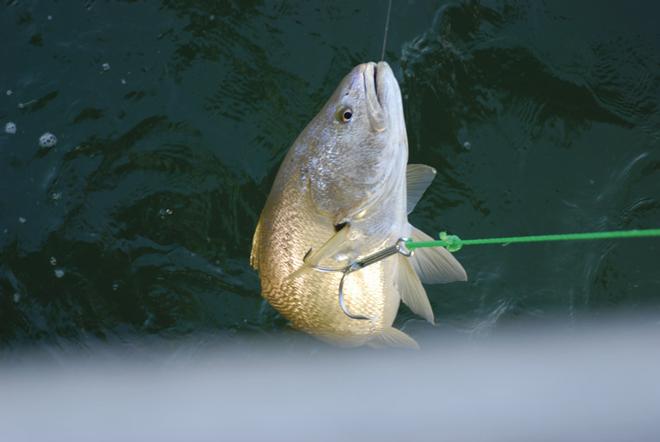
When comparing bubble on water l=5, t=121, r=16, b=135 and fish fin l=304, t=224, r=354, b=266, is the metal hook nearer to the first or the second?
fish fin l=304, t=224, r=354, b=266

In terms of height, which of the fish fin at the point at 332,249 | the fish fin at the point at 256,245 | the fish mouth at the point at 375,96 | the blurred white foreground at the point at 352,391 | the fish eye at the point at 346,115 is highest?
A: the fish mouth at the point at 375,96

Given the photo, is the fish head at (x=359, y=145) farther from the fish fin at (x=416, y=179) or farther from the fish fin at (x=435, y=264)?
the fish fin at (x=435, y=264)

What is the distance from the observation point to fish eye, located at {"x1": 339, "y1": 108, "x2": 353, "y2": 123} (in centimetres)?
264

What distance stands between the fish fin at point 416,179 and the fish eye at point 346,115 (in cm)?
42

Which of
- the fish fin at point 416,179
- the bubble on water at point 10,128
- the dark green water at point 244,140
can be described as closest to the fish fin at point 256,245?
the fish fin at point 416,179

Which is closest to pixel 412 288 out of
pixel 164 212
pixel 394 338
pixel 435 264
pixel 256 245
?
pixel 435 264

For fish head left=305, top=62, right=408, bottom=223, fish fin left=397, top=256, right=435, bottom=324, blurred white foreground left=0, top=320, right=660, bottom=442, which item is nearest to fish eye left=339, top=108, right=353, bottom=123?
fish head left=305, top=62, right=408, bottom=223

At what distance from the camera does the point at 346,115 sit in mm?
2648

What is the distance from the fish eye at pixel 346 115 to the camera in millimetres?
2641

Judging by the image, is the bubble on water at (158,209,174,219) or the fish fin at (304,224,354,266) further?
the bubble on water at (158,209,174,219)

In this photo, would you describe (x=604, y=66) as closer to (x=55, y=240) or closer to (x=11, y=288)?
(x=55, y=240)

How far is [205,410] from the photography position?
110 inches

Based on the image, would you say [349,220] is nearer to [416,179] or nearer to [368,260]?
[368,260]

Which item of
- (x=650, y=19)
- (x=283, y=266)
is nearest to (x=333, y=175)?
(x=283, y=266)
